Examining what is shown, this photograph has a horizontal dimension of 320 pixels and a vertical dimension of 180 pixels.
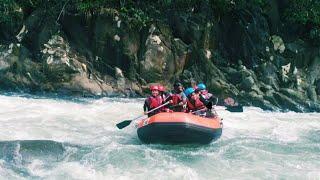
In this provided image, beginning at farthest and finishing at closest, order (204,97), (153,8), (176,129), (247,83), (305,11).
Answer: (305,11), (153,8), (247,83), (204,97), (176,129)

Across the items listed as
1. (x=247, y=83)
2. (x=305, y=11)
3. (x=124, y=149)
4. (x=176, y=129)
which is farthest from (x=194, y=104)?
(x=305, y=11)

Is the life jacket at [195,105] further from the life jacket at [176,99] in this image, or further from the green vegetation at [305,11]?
the green vegetation at [305,11]

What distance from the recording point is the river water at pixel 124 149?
750 centimetres

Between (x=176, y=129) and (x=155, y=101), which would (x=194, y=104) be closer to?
(x=155, y=101)

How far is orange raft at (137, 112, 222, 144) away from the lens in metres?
8.48

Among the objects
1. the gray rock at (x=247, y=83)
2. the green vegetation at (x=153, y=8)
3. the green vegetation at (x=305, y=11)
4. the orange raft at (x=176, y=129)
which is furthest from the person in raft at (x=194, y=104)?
the green vegetation at (x=305, y=11)

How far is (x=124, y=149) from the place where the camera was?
28.0 feet

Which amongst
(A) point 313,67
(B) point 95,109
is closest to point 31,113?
(B) point 95,109

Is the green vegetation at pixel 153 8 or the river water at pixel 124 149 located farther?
the green vegetation at pixel 153 8

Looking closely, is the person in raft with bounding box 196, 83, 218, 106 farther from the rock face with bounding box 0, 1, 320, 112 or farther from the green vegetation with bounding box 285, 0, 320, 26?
the green vegetation with bounding box 285, 0, 320, 26

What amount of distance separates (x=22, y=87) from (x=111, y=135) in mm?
4453

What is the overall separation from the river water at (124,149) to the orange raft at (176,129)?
0.52ft

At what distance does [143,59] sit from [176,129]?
5.68 meters

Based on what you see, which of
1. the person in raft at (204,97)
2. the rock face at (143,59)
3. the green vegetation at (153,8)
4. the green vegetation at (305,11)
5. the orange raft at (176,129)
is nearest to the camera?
the orange raft at (176,129)
